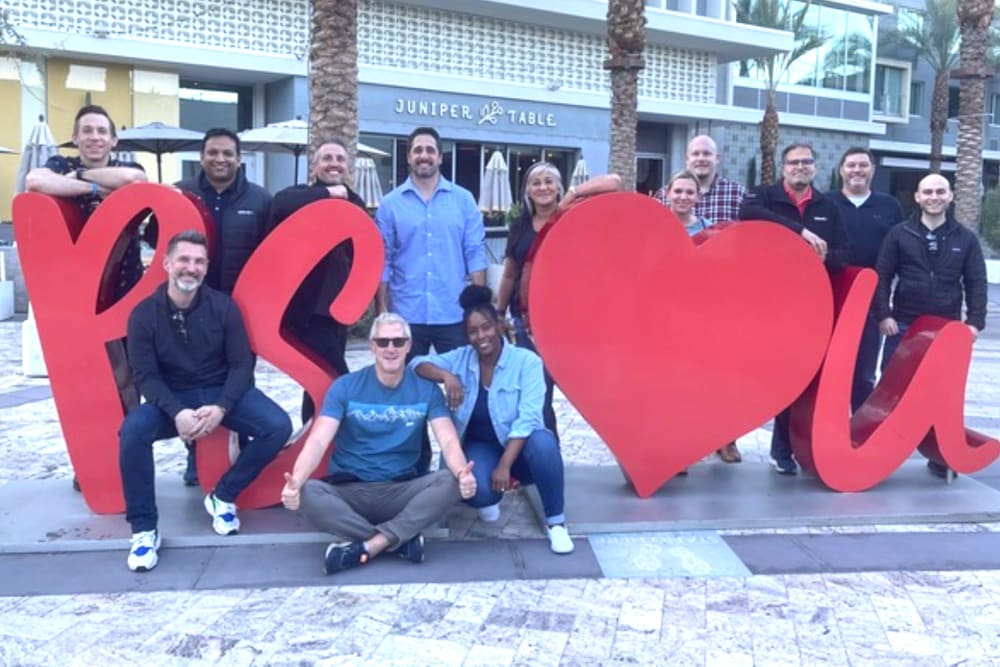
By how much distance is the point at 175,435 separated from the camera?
16.3 ft

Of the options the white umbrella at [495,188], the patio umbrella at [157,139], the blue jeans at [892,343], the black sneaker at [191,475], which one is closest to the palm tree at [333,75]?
the patio umbrella at [157,139]

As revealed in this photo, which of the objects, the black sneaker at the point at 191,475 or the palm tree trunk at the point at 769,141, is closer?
the black sneaker at the point at 191,475

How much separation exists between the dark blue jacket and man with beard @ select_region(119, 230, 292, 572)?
383 centimetres

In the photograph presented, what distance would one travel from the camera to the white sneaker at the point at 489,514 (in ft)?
17.5

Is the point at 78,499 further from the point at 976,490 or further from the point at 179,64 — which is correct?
the point at 179,64

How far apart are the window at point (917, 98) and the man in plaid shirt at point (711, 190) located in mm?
32551

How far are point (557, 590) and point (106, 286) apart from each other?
291 cm

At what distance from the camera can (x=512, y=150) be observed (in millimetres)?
23594

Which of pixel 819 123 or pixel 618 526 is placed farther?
pixel 819 123

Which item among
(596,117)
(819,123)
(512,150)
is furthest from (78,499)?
(819,123)

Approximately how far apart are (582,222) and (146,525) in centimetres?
270

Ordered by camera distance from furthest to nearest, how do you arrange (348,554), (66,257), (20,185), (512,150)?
1. (512,150)
2. (20,185)
3. (66,257)
4. (348,554)

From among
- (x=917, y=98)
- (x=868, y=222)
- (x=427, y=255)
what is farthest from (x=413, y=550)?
(x=917, y=98)

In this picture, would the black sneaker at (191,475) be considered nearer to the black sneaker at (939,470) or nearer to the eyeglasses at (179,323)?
the eyeglasses at (179,323)
